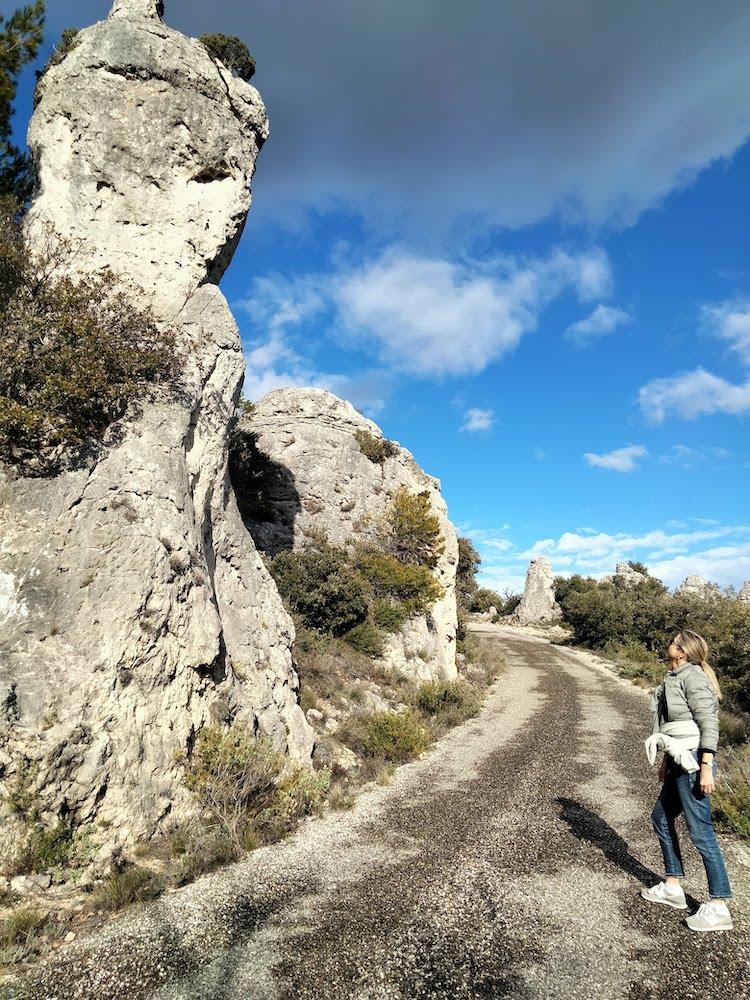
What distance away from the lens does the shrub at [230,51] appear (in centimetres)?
1492

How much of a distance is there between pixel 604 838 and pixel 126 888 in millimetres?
6379

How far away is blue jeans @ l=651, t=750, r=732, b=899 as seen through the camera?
5.25 m

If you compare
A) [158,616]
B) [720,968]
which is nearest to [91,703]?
[158,616]

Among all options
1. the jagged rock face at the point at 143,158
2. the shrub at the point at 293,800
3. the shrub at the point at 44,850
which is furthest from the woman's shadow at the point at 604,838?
the jagged rock face at the point at 143,158

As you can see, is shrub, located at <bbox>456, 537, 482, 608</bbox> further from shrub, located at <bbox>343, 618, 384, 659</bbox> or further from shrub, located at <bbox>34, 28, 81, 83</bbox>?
shrub, located at <bbox>34, 28, 81, 83</bbox>

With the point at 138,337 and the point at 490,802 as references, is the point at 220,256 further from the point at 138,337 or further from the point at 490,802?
the point at 490,802

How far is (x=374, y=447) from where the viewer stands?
26.9 meters

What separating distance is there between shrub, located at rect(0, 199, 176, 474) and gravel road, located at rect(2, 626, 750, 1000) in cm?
653

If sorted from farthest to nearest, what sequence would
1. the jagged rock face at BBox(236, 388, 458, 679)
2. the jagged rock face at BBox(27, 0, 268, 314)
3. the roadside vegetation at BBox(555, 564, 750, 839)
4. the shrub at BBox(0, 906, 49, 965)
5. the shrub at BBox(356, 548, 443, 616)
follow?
the jagged rock face at BBox(236, 388, 458, 679) < the shrub at BBox(356, 548, 443, 616) < the jagged rock face at BBox(27, 0, 268, 314) < the roadside vegetation at BBox(555, 564, 750, 839) < the shrub at BBox(0, 906, 49, 965)

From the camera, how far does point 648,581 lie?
51281 mm

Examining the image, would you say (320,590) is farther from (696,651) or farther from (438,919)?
(696,651)

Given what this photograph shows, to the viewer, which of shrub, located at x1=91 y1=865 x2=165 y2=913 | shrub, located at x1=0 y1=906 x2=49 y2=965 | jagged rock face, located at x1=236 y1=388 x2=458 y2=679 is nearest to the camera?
shrub, located at x1=0 y1=906 x2=49 y2=965

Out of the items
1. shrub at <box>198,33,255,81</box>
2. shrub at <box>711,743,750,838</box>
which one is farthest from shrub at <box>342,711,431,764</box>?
shrub at <box>198,33,255,81</box>

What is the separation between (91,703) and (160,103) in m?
12.9
